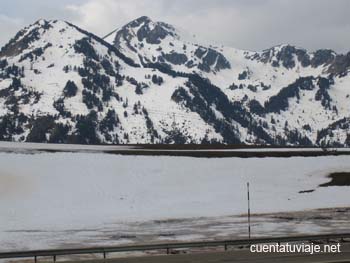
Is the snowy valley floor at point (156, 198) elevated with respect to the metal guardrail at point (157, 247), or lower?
elevated

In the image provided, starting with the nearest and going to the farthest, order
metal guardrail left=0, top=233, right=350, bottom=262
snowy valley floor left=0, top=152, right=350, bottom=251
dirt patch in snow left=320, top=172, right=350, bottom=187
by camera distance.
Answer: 1. metal guardrail left=0, top=233, right=350, bottom=262
2. snowy valley floor left=0, top=152, right=350, bottom=251
3. dirt patch in snow left=320, top=172, right=350, bottom=187

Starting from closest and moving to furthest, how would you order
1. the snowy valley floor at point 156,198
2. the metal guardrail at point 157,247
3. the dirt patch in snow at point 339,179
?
the metal guardrail at point 157,247
the snowy valley floor at point 156,198
the dirt patch in snow at point 339,179

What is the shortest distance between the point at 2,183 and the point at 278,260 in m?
46.5

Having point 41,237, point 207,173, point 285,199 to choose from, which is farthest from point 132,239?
point 207,173

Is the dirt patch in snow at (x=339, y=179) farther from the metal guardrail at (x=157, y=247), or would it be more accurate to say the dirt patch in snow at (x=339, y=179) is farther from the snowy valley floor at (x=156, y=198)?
the metal guardrail at (x=157, y=247)

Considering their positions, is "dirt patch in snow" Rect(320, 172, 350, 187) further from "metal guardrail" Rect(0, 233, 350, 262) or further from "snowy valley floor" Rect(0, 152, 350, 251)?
"metal guardrail" Rect(0, 233, 350, 262)

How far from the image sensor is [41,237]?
Answer: 3759 centimetres

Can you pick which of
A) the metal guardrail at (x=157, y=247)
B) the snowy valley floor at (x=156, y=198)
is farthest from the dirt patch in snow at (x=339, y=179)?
the metal guardrail at (x=157, y=247)

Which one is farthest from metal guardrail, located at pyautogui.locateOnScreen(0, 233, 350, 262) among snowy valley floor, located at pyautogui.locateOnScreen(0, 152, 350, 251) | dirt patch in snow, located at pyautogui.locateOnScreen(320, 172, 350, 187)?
dirt patch in snow, located at pyautogui.locateOnScreen(320, 172, 350, 187)

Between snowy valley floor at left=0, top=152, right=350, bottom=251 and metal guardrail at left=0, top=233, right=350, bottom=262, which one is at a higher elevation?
snowy valley floor at left=0, top=152, right=350, bottom=251

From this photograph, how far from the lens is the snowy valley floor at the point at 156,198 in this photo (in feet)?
131

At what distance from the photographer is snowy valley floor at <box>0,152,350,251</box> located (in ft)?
131

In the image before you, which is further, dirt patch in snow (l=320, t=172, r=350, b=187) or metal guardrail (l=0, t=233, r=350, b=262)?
dirt patch in snow (l=320, t=172, r=350, b=187)

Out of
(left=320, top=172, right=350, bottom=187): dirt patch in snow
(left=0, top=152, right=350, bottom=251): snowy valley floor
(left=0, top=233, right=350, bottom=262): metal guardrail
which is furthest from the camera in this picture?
(left=320, top=172, right=350, bottom=187): dirt patch in snow
